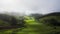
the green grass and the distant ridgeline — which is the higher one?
the distant ridgeline

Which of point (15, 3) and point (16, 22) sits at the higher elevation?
point (15, 3)

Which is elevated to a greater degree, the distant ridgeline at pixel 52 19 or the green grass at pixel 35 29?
the distant ridgeline at pixel 52 19

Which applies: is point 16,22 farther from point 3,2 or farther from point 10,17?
point 3,2

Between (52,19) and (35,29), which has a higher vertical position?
(52,19)

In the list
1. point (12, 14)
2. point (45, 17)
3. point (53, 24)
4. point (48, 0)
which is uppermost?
point (48, 0)

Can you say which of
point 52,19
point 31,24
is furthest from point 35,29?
point 52,19

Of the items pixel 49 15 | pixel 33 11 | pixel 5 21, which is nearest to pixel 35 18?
pixel 33 11

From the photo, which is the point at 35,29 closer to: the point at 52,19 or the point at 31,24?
the point at 31,24
